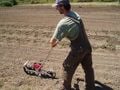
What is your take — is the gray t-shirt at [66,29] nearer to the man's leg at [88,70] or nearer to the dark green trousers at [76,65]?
the dark green trousers at [76,65]

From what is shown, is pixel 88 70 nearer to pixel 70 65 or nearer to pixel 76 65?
pixel 76 65

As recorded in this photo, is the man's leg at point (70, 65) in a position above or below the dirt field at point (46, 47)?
above

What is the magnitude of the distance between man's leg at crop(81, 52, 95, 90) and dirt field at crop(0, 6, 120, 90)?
0.41 m

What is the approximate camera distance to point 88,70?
309 inches

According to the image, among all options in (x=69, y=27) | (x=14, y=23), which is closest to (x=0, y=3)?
(x=14, y=23)

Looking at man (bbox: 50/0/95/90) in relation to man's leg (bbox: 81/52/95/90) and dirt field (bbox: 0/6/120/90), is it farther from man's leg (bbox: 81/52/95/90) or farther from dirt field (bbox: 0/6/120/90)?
dirt field (bbox: 0/6/120/90)

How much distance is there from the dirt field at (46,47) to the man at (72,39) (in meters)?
0.90

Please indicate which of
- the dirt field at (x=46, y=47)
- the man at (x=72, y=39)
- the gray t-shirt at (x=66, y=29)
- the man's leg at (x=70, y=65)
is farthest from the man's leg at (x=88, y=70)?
the gray t-shirt at (x=66, y=29)

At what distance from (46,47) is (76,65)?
4231 millimetres

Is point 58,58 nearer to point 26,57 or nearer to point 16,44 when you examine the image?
point 26,57

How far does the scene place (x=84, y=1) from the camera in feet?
78.0

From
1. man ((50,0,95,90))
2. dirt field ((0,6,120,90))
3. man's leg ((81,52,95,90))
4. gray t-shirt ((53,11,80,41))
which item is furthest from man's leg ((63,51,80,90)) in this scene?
dirt field ((0,6,120,90))

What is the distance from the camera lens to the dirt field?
8.88 m

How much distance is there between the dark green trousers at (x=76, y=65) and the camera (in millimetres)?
7418
